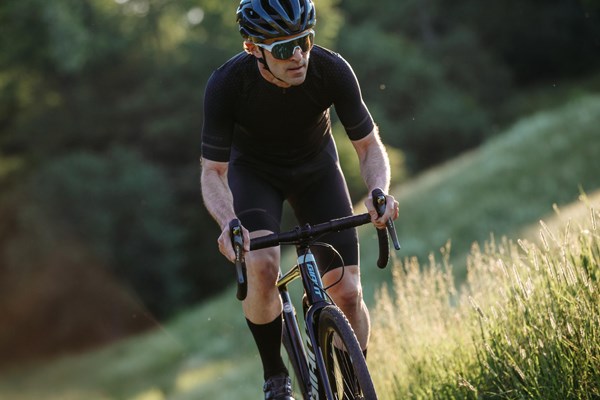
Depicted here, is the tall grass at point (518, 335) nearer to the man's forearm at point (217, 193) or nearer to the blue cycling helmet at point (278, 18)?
the man's forearm at point (217, 193)

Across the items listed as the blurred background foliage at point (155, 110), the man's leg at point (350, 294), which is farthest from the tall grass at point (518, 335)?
the blurred background foliage at point (155, 110)

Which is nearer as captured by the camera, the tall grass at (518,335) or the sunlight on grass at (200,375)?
the tall grass at (518,335)

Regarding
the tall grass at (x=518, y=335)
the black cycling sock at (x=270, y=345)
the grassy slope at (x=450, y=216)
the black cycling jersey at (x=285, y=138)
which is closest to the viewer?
the tall grass at (x=518, y=335)

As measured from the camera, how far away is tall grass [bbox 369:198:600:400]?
15.4 ft

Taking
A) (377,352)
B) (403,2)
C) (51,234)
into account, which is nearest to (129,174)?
(51,234)

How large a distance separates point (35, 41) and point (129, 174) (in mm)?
9270

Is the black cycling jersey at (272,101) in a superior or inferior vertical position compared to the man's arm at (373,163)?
superior

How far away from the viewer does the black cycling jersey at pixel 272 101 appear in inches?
204

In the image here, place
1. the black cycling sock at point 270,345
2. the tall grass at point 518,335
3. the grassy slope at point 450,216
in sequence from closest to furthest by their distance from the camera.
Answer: the tall grass at point 518,335 < the black cycling sock at point 270,345 < the grassy slope at point 450,216

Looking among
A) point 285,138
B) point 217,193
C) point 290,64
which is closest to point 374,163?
point 285,138

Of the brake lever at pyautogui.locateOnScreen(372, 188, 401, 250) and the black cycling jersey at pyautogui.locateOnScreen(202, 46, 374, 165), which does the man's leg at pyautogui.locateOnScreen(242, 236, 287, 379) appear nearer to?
the black cycling jersey at pyautogui.locateOnScreen(202, 46, 374, 165)

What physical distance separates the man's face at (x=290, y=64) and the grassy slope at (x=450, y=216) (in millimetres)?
14484

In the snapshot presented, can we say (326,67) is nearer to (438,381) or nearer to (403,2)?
(438,381)

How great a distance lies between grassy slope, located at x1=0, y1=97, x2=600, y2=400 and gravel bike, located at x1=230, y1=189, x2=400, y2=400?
47.1 feet
